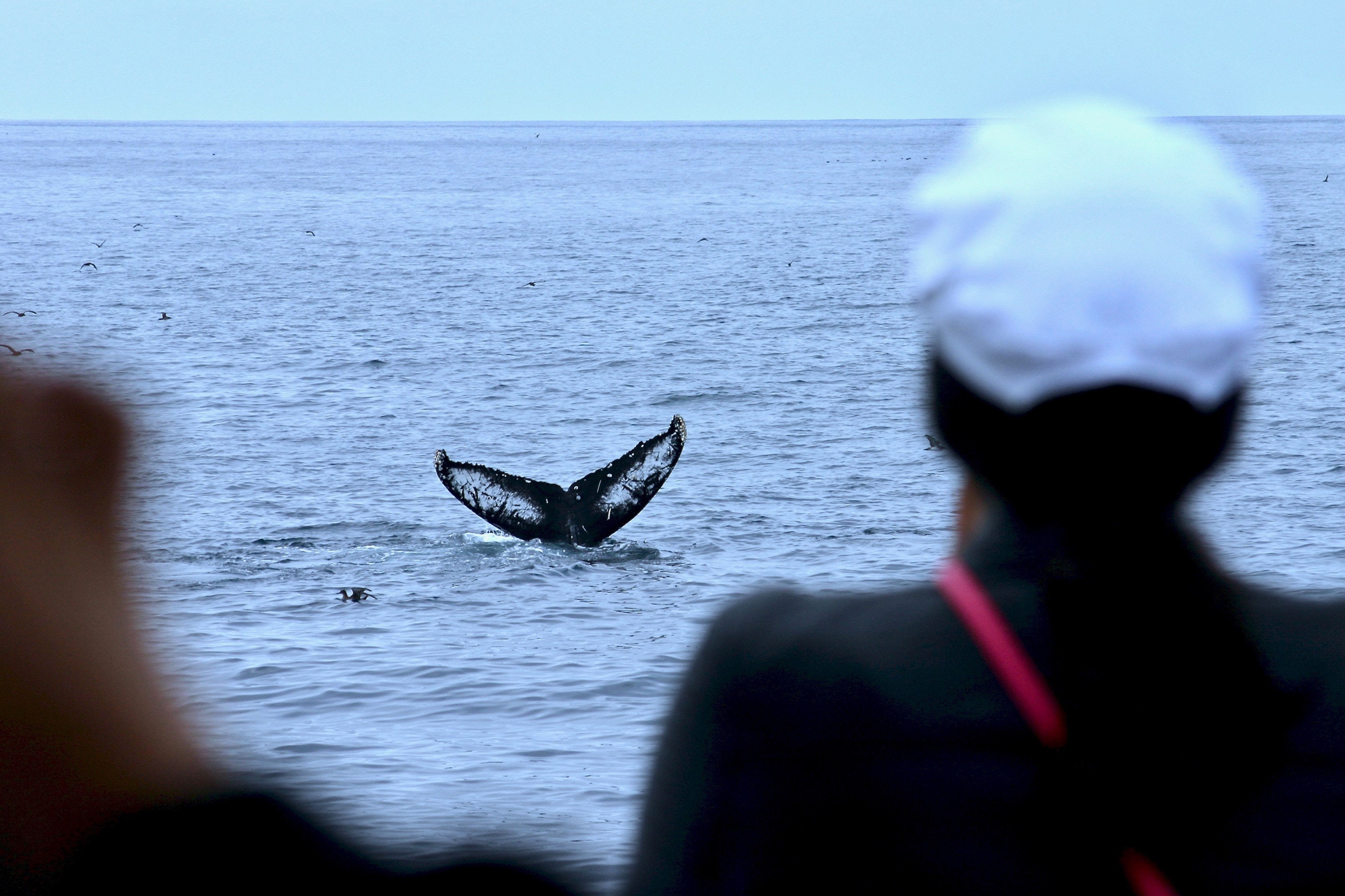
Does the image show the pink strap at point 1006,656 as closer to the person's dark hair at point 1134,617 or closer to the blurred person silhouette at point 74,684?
the person's dark hair at point 1134,617

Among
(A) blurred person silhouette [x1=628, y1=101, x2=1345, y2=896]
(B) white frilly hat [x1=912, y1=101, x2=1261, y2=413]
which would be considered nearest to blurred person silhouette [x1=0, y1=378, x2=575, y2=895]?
(A) blurred person silhouette [x1=628, y1=101, x2=1345, y2=896]

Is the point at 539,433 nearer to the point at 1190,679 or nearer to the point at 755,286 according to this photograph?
the point at 1190,679

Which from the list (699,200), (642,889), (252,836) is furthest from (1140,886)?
(699,200)

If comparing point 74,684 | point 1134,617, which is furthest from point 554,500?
point 74,684

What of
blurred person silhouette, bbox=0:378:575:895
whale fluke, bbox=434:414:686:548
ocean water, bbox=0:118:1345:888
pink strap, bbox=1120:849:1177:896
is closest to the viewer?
blurred person silhouette, bbox=0:378:575:895

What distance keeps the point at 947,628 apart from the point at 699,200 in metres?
133

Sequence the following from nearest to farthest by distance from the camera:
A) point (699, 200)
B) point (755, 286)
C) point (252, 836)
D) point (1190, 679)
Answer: point (252, 836)
point (1190, 679)
point (755, 286)
point (699, 200)

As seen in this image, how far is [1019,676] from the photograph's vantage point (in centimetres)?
163

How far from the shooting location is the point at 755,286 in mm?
66188

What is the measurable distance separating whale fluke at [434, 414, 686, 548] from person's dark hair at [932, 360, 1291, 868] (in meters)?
20.5

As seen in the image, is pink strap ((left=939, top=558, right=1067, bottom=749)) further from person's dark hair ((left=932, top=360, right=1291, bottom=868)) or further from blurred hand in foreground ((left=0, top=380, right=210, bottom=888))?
blurred hand in foreground ((left=0, top=380, right=210, bottom=888))

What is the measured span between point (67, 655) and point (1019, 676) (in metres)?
0.93

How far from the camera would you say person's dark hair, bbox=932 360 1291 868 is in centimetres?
162

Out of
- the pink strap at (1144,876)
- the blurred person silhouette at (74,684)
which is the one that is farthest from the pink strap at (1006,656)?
the blurred person silhouette at (74,684)
